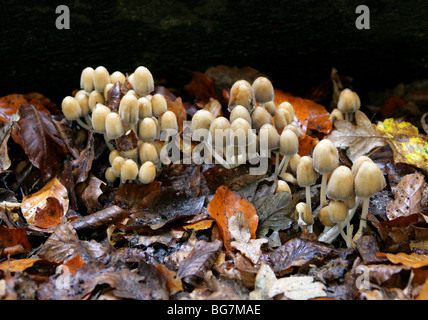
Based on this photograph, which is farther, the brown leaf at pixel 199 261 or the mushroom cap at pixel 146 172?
the mushroom cap at pixel 146 172

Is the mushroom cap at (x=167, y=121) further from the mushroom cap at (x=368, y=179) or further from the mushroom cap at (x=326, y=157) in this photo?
the mushroom cap at (x=368, y=179)

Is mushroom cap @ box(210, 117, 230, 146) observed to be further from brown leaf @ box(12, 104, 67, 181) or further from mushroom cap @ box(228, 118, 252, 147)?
brown leaf @ box(12, 104, 67, 181)

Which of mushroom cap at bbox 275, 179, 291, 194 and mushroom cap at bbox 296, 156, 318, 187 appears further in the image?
mushroom cap at bbox 275, 179, 291, 194

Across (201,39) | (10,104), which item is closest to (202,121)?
(201,39)

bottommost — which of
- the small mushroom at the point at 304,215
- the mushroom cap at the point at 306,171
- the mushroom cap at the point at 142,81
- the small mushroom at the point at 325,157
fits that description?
the small mushroom at the point at 304,215

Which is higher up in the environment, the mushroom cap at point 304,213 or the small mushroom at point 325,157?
the small mushroom at point 325,157

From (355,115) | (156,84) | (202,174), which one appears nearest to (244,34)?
(156,84)

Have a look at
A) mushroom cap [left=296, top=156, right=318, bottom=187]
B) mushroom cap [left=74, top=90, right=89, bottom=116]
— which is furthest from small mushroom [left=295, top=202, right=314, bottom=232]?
mushroom cap [left=74, top=90, right=89, bottom=116]

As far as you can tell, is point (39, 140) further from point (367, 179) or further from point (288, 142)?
point (367, 179)

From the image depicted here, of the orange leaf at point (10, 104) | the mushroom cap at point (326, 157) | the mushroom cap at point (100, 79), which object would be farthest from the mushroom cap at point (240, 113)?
the orange leaf at point (10, 104)
